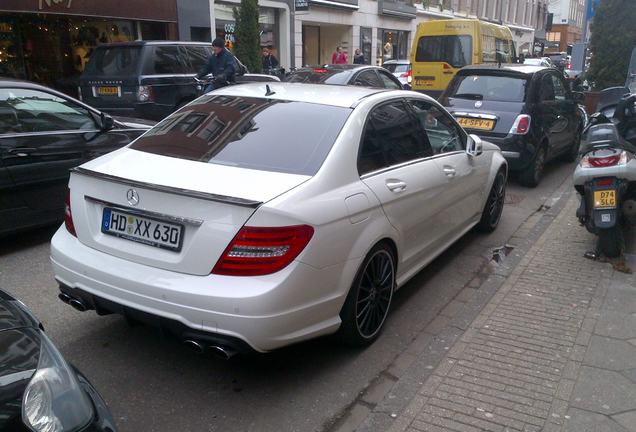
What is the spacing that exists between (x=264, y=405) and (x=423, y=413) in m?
0.86

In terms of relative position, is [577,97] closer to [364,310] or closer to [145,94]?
[145,94]

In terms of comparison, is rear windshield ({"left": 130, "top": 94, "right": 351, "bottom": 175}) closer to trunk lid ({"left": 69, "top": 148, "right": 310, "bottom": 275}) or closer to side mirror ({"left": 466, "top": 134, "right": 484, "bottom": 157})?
trunk lid ({"left": 69, "top": 148, "right": 310, "bottom": 275})

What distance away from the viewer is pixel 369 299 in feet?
12.0

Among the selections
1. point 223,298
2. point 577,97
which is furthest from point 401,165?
point 577,97

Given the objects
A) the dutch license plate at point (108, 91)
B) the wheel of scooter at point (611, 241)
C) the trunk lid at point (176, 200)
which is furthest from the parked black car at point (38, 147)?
the wheel of scooter at point (611, 241)

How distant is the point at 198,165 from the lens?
330cm

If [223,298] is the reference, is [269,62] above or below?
above

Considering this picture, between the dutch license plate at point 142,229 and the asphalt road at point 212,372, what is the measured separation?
852 mm

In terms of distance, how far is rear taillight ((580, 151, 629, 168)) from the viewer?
5121 mm

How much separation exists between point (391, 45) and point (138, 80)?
24390mm

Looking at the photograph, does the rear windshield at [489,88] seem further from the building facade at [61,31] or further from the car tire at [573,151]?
the building facade at [61,31]

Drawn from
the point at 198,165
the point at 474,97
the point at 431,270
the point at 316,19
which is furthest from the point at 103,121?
the point at 316,19

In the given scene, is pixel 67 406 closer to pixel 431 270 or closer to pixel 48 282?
pixel 48 282

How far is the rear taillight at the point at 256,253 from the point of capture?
9.29 feet
